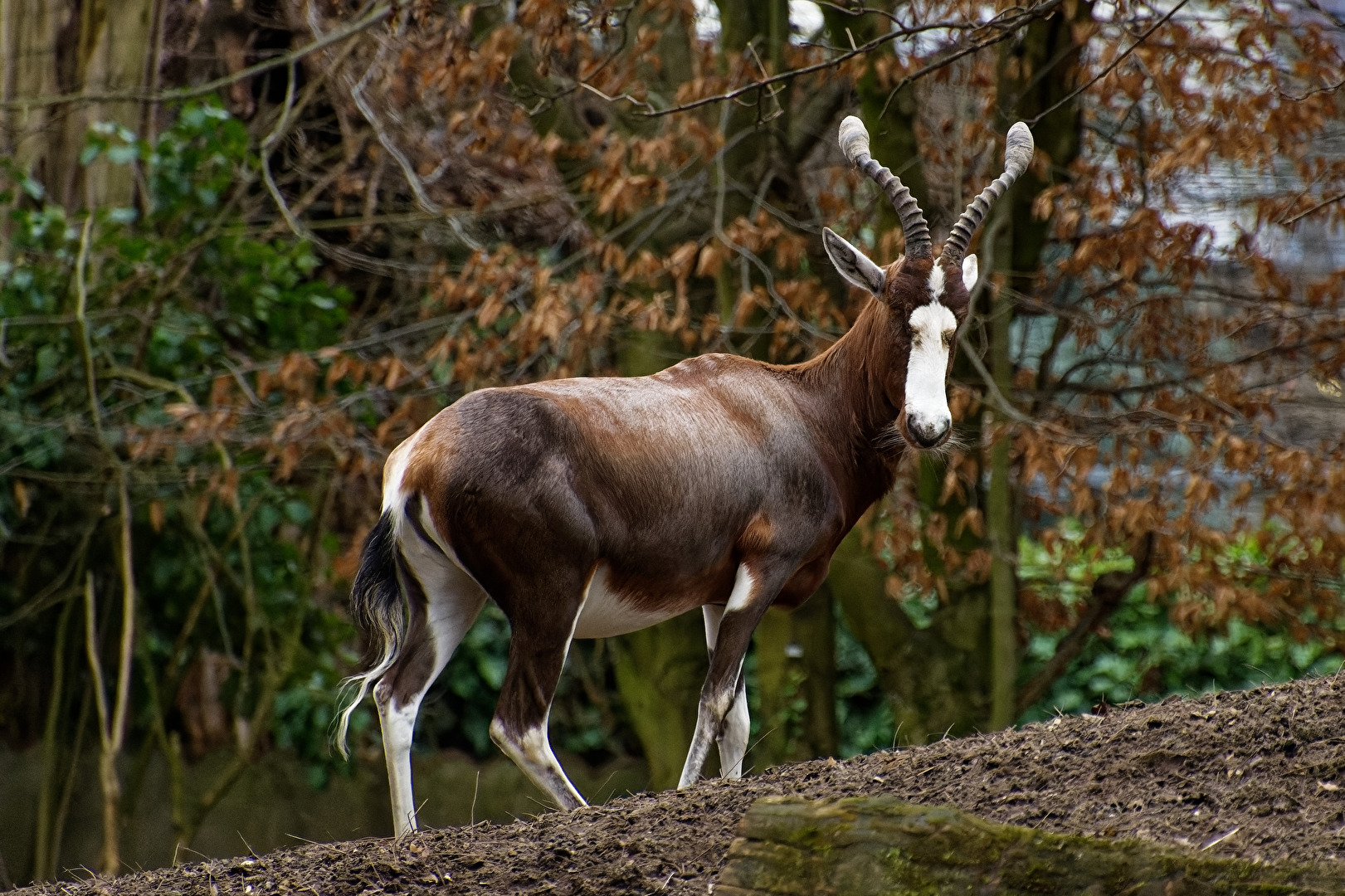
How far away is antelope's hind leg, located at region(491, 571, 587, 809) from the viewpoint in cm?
445

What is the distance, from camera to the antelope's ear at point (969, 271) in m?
5.03

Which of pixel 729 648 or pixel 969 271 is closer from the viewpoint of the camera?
pixel 729 648

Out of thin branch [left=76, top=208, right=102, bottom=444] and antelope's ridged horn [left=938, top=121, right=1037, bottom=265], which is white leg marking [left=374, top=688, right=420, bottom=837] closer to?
antelope's ridged horn [left=938, top=121, right=1037, bottom=265]

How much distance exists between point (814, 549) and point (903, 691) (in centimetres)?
318

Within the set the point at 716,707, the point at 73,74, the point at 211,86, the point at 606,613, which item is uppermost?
the point at 73,74

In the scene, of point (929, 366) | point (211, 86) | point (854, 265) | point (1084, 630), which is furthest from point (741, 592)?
point (211, 86)

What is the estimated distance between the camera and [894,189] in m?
5.00

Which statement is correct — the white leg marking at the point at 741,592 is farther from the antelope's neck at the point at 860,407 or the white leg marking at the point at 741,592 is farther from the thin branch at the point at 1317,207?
the thin branch at the point at 1317,207

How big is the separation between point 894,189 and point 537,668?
Result: 2038 millimetres

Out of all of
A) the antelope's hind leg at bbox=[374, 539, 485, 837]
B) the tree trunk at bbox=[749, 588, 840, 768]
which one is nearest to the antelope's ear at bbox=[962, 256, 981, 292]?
the antelope's hind leg at bbox=[374, 539, 485, 837]

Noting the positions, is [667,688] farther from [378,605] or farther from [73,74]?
[73,74]

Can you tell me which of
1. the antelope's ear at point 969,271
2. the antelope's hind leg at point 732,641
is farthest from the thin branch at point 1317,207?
the antelope's hind leg at point 732,641

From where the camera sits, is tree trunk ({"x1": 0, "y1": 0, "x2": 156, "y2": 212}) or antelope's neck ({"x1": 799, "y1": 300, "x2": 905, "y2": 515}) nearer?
antelope's neck ({"x1": 799, "y1": 300, "x2": 905, "y2": 515})

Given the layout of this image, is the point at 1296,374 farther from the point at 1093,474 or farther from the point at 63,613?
the point at 63,613
